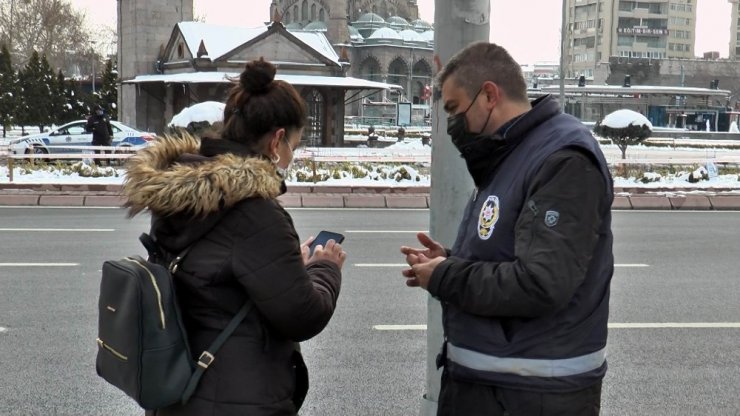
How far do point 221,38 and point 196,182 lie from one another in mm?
32810

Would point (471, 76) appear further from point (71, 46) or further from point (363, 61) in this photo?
point (363, 61)

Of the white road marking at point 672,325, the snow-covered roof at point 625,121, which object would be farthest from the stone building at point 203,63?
the white road marking at point 672,325

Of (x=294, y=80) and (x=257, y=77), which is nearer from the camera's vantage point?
(x=257, y=77)

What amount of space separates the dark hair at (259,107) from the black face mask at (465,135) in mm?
485

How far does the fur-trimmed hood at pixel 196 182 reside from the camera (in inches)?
104

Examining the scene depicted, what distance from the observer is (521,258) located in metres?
2.46

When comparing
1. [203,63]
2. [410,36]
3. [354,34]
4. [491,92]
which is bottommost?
[491,92]

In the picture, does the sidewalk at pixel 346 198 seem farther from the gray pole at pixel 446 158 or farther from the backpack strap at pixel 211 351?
the backpack strap at pixel 211 351

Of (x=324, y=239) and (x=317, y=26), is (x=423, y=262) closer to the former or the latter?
(x=324, y=239)

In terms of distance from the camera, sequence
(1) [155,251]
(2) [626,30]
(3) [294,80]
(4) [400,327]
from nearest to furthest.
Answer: (1) [155,251], (4) [400,327], (3) [294,80], (2) [626,30]

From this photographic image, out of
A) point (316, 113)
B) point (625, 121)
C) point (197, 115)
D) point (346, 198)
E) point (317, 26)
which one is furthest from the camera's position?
point (317, 26)

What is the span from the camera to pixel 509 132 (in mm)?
2672

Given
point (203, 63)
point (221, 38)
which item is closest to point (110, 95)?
point (221, 38)

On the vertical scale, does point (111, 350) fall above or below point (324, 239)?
below
